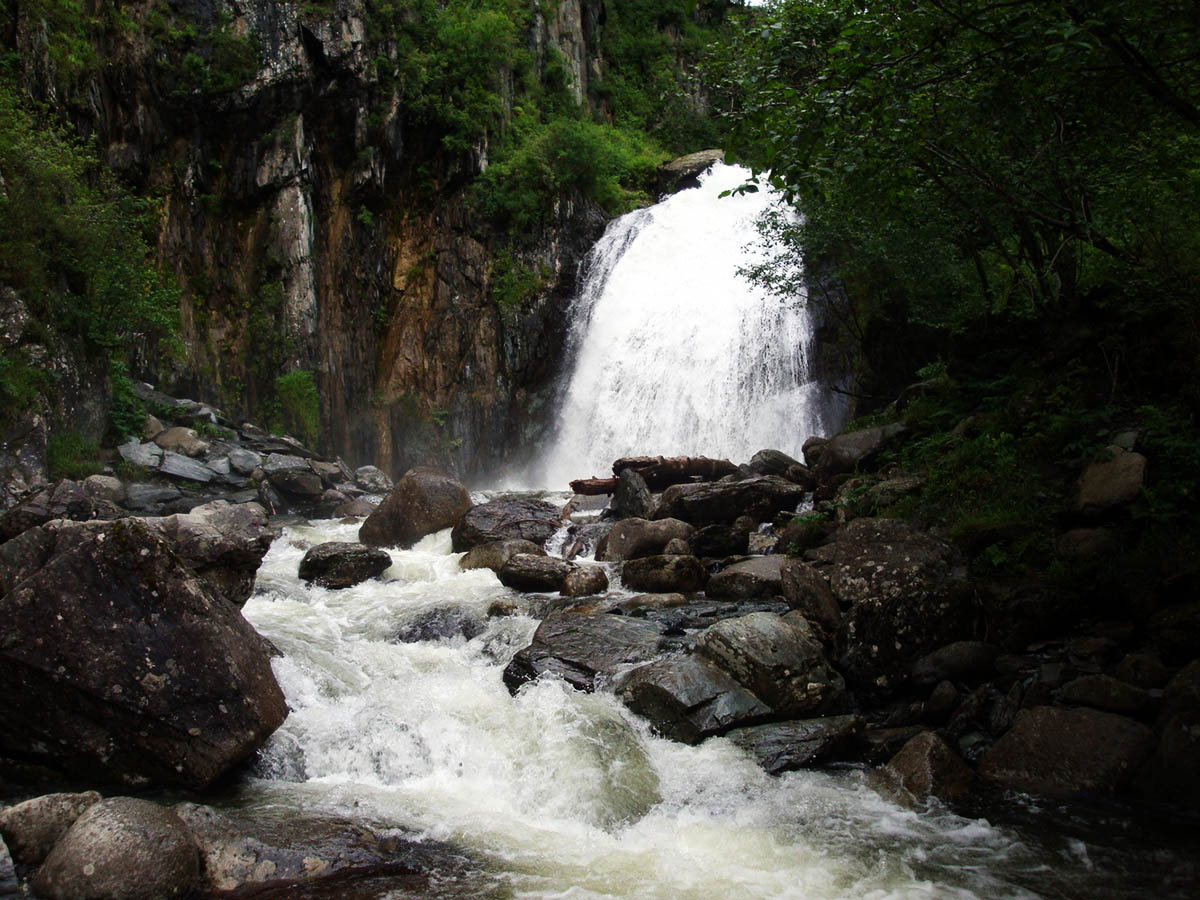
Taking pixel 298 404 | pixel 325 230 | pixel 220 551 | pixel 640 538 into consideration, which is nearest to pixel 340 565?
pixel 220 551

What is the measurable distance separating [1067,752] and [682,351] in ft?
60.6

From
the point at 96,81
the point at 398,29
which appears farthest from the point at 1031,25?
the point at 398,29

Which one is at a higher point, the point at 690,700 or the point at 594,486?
the point at 690,700

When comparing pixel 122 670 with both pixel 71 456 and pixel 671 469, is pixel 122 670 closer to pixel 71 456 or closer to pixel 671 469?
pixel 71 456

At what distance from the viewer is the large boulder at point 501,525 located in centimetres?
1327

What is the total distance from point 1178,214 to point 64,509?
14764mm

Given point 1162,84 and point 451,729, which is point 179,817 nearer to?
point 451,729

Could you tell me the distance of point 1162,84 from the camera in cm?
507

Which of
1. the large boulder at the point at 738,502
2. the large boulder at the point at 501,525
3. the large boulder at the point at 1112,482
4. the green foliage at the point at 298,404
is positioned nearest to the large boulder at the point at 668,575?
the large boulder at the point at 738,502

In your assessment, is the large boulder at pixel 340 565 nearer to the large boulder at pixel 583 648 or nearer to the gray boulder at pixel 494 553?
the gray boulder at pixel 494 553

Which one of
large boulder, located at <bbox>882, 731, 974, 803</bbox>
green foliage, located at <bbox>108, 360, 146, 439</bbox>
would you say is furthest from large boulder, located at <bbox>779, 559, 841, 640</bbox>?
green foliage, located at <bbox>108, 360, 146, 439</bbox>

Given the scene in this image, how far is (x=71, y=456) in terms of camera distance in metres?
14.2

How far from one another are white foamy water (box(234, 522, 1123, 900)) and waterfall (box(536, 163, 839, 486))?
14.2 metres

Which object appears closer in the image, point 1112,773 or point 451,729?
point 1112,773
